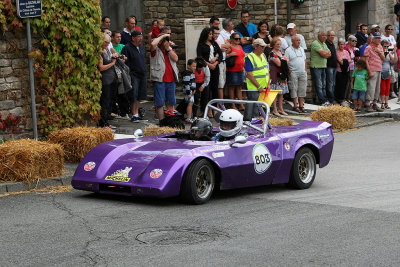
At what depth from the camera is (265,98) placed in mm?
17047

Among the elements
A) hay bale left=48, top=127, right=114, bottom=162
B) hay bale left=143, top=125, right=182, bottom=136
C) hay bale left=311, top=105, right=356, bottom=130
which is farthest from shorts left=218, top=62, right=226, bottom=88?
hay bale left=48, top=127, right=114, bottom=162

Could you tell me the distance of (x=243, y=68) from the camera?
65.7 ft

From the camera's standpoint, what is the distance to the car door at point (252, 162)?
10758mm

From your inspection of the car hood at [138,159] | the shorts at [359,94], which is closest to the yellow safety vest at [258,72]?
the shorts at [359,94]

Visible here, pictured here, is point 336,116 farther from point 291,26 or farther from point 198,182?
point 198,182

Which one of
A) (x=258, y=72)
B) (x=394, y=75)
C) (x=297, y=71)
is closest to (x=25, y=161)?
(x=258, y=72)

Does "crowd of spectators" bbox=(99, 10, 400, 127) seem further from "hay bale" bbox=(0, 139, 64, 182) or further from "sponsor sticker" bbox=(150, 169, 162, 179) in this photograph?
"sponsor sticker" bbox=(150, 169, 162, 179)

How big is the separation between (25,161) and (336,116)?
9.54 metres

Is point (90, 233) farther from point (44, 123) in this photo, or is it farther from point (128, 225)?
point (44, 123)

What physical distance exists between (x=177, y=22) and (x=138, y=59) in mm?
6651

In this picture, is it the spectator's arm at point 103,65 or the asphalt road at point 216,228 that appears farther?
the spectator's arm at point 103,65

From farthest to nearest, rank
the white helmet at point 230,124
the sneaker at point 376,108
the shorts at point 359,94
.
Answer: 1. the sneaker at point 376,108
2. the shorts at point 359,94
3. the white helmet at point 230,124

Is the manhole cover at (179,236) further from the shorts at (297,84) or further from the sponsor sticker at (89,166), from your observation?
the shorts at (297,84)

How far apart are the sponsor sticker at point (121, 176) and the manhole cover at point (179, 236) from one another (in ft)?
5.15
